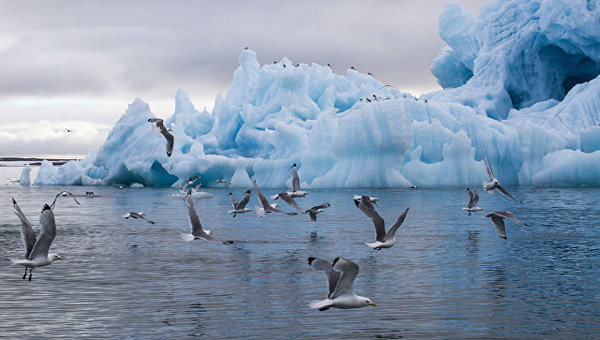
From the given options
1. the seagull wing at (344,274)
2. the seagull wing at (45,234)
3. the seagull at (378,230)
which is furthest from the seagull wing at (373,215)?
the seagull wing at (45,234)

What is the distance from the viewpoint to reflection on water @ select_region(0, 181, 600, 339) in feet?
36.1

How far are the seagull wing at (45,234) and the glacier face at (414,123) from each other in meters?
32.1

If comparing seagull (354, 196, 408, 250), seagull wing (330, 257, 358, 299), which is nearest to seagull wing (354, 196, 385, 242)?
seagull (354, 196, 408, 250)

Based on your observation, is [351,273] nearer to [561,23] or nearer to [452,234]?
[452,234]

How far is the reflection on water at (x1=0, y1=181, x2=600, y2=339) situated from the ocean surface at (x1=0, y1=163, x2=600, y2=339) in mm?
33

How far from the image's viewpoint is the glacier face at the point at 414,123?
4431 cm

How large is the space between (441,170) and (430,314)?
113 ft

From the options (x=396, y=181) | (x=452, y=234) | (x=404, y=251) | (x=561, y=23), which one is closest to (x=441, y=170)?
(x=396, y=181)

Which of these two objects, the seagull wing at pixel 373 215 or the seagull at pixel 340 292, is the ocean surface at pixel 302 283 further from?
the seagull at pixel 340 292

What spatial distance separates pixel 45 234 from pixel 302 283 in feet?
17.7

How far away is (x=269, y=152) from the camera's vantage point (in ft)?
175

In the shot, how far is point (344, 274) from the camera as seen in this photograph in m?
8.66

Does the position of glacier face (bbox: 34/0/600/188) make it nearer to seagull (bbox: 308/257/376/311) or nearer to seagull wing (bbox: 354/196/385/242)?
seagull wing (bbox: 354/196/385/242)

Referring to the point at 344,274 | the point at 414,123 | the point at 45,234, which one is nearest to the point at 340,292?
the point at 344,274
